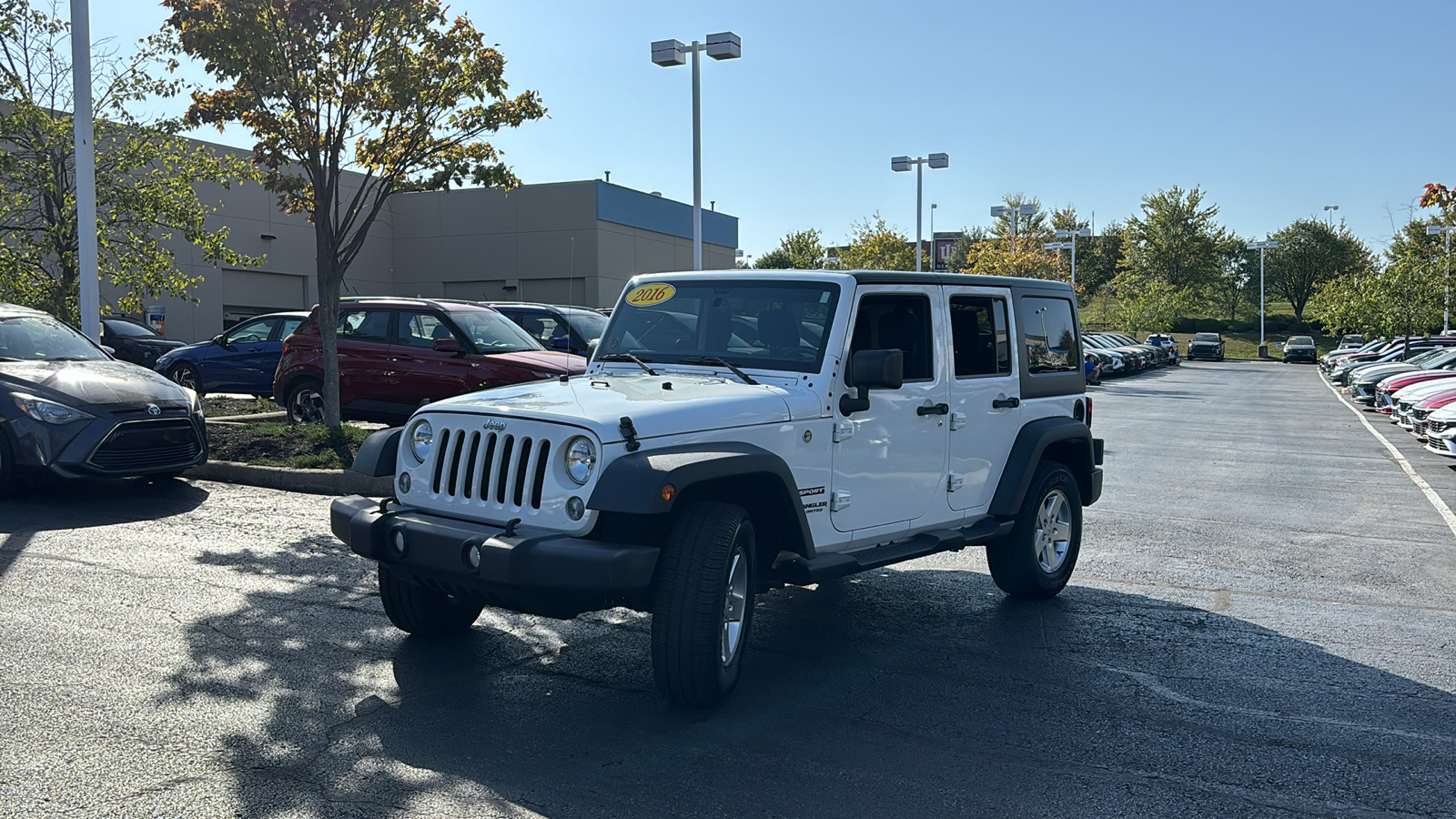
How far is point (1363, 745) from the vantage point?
14.8 feet

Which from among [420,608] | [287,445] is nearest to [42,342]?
[287,445]

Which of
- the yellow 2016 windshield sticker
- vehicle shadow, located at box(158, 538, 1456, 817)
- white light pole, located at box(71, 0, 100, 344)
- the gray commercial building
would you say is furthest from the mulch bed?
the gray commercial building

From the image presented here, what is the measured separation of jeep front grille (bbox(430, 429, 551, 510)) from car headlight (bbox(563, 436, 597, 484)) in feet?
0.29

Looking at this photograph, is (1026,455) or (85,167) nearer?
(1026,455)

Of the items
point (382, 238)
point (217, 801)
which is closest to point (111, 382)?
point (217, 801)

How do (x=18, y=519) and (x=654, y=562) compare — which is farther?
(x=18, y=519)

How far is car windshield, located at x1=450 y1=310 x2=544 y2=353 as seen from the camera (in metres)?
13.6

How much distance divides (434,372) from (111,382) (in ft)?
13.0

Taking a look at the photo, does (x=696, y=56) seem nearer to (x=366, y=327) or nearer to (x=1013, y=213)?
(x=366, y=327)

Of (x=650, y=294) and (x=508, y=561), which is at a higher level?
(x=650, y=294)

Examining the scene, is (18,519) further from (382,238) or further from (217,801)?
(382,238)

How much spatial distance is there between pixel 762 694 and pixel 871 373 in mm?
1499

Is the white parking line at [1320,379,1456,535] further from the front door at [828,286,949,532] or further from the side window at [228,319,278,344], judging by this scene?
the side window at [228,319,278,344]

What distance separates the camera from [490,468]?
4.76 meters
